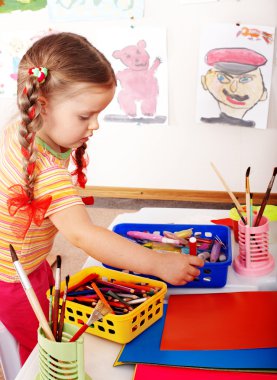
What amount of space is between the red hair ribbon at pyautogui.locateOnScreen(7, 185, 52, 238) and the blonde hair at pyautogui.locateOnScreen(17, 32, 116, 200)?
2cm

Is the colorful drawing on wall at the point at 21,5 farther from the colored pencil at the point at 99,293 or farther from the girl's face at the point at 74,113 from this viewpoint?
the colored pencil at the point at 99,293

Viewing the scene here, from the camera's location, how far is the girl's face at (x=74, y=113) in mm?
881

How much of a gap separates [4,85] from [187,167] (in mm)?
965

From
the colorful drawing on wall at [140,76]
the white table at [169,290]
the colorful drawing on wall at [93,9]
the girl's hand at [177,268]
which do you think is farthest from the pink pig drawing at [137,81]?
the girl's hand at [177,268]

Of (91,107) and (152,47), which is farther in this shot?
(152,47)

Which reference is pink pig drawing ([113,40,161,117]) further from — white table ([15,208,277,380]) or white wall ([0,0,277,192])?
white table ([15,208,277,380])

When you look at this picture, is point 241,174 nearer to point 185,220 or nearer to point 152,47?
point 152,47

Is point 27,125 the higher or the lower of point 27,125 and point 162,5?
the lower

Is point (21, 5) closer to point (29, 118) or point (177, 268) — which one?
point (29, 118)

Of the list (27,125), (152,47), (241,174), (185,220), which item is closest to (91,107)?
(27,125)

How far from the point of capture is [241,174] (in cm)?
238

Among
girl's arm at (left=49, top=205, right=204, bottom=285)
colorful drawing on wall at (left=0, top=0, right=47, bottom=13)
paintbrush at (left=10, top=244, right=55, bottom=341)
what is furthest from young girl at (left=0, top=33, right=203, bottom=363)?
colorful drawing on wall at (left=0, top=0, right=47, bottom=13)

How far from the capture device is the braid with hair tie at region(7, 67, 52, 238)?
0.84m

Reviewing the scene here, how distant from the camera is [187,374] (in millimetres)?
665
